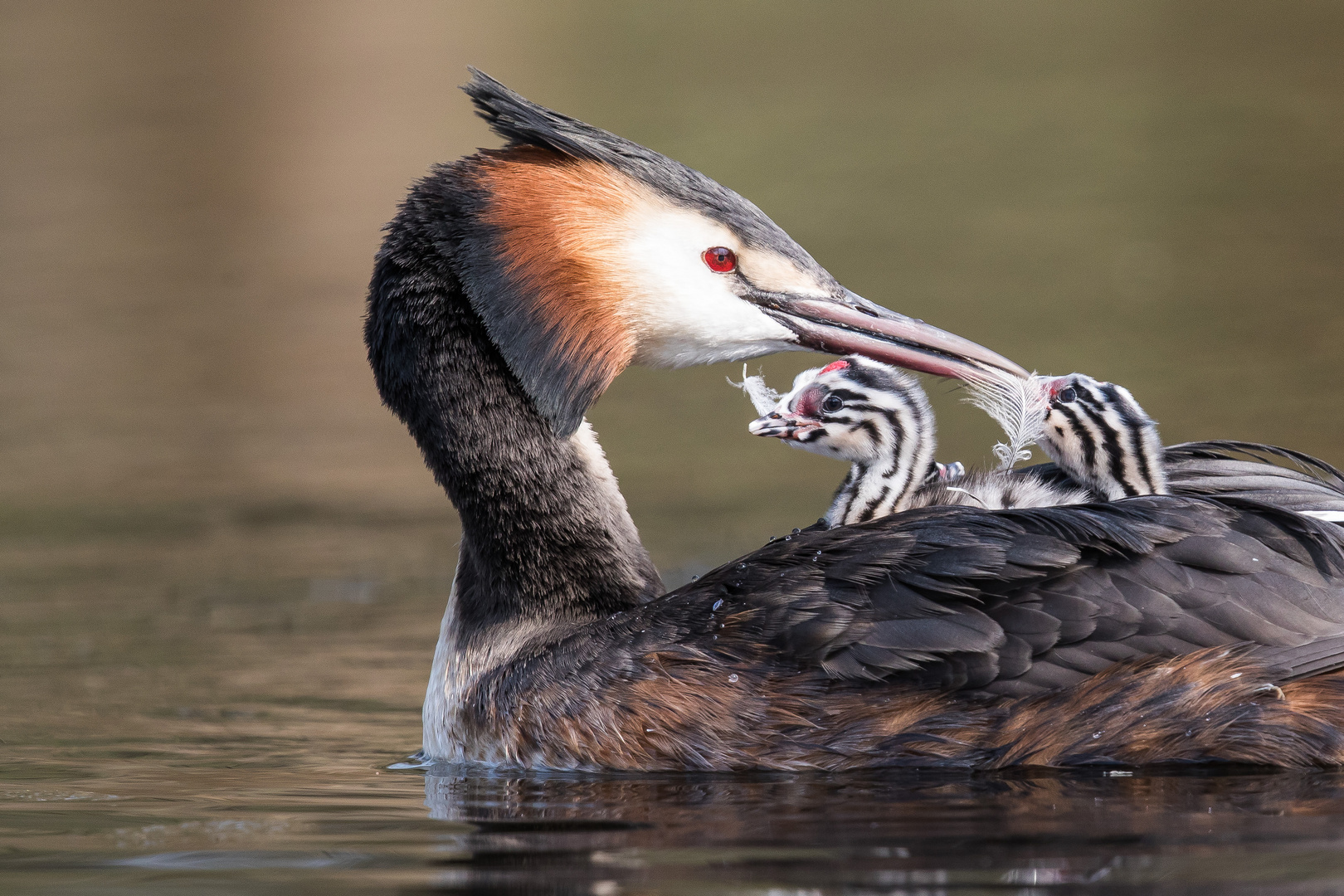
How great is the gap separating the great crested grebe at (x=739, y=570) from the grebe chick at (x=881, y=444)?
5.6 inches

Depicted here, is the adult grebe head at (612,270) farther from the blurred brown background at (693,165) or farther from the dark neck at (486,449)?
the blurred brown background at (693,165)

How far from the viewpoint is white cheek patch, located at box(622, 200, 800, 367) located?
7031 millimetres

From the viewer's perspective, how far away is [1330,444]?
1106 centimetres

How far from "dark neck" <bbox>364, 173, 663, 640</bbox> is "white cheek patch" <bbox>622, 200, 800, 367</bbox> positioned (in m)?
0.53

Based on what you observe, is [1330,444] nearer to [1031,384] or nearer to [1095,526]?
[1031,384]

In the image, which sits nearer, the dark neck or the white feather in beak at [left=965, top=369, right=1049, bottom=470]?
the white feather in beak at [left=965, top=369, right=1049, bottom=470]

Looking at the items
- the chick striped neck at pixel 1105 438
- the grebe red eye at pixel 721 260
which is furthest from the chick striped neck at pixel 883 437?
the grebe red eye at pixel 721 260

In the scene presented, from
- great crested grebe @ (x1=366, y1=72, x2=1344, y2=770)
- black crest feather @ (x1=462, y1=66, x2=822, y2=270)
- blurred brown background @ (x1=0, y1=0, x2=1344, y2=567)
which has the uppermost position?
blurred brown background @ (x1=0, y1=0, x2=1344, y2=567)

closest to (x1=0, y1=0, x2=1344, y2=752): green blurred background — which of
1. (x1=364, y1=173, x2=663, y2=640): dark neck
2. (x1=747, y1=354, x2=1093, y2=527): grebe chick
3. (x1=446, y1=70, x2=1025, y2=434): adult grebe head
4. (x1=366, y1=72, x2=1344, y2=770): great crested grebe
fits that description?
(x1=364, y1=173, x2=663, y2=640): dark neck

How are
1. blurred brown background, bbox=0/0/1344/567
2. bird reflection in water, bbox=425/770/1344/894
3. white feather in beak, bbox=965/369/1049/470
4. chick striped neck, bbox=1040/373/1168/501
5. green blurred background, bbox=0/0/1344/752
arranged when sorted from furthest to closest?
blurred brown background, bbox=0/0/1344/567 → green blurred background, bbox=0/0/1344/752 → white feather in beak, bbox=965/369/1049/470 → chick striped neck, bbox=1040/373/1168/501 → bird reflection in water, bbox=425/770/1344/894

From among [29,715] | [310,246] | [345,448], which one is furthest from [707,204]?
[310,246]

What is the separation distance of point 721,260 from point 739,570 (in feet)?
3.98

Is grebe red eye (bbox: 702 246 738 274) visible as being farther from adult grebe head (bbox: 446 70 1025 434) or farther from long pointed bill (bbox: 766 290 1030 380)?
long pointed bill (bbox: 766 290 1030 380)

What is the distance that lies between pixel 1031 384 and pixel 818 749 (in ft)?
5.00
